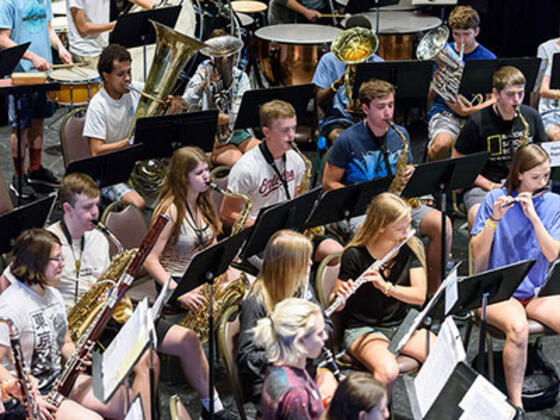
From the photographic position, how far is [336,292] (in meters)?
4.71

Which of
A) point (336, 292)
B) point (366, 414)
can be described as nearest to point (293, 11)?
point (336, 292)

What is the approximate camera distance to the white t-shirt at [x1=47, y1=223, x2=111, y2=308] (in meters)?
4.68

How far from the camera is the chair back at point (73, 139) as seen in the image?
6.12 meters

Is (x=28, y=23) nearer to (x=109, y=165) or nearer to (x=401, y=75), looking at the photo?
(x=109, y=165)

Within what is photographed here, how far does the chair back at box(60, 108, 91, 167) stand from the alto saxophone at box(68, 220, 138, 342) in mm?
1616

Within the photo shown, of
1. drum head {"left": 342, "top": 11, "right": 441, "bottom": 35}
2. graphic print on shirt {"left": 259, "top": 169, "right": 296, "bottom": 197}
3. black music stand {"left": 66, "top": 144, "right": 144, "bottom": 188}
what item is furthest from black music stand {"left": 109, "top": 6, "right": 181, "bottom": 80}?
drum head {"left": 342, "top": 11, "right": 441, "bottom": 35}

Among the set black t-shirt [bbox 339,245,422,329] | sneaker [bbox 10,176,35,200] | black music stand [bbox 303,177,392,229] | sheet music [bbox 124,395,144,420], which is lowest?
sneaker [bbox 10,176,35,200]

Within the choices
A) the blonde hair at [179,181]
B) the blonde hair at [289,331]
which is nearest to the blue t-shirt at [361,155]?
the blonde hair at [179,181]

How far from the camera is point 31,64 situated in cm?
695

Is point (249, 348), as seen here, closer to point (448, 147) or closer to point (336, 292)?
point (336, 292)

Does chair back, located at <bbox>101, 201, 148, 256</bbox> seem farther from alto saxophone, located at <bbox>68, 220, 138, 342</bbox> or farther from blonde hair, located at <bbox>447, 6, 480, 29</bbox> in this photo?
blonde hair, located at <bbox>447, 6, 480, 29</bbox>

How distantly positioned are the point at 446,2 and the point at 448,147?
2.32m

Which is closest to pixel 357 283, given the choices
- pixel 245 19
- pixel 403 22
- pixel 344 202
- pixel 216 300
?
pixel 344 202

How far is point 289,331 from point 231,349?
25.9 inches
